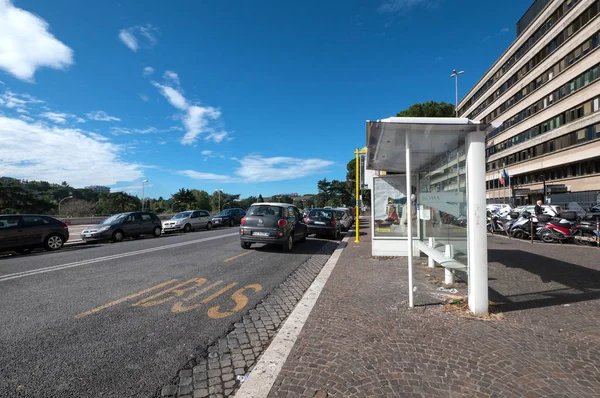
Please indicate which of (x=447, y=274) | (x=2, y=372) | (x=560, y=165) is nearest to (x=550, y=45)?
(x=560, y=165)

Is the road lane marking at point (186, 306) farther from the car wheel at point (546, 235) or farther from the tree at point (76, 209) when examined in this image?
the tree at point (76, 209)

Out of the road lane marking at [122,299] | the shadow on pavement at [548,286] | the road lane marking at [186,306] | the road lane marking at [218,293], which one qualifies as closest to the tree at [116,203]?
the road lane marking at [122,299]

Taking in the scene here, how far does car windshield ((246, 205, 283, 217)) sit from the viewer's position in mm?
11102

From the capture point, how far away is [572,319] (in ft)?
13.1

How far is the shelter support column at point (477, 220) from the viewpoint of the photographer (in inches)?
164

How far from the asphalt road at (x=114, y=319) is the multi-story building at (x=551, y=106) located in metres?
35.8

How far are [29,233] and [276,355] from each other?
43.7 ft

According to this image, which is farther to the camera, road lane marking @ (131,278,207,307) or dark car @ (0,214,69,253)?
dark car @ (0,214,69,253)

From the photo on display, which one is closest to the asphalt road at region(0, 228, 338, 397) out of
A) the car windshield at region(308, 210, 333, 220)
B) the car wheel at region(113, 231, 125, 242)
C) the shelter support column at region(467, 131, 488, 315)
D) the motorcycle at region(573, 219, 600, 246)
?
the shelter support column at region(467, 131, 488, 315)

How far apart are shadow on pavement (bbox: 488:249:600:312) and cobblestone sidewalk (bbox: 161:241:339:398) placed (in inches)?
126

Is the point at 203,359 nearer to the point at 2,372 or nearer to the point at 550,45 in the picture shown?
the point at 2,372

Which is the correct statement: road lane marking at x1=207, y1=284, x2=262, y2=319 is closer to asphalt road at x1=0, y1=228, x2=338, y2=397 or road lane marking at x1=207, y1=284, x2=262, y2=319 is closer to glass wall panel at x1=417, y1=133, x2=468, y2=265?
asphalt road at x1=0, y1=228, x2=338, y2=397

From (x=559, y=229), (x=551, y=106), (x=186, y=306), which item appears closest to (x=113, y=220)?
(x=186, y=306)

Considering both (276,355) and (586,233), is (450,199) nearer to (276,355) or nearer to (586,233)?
(276,355)
